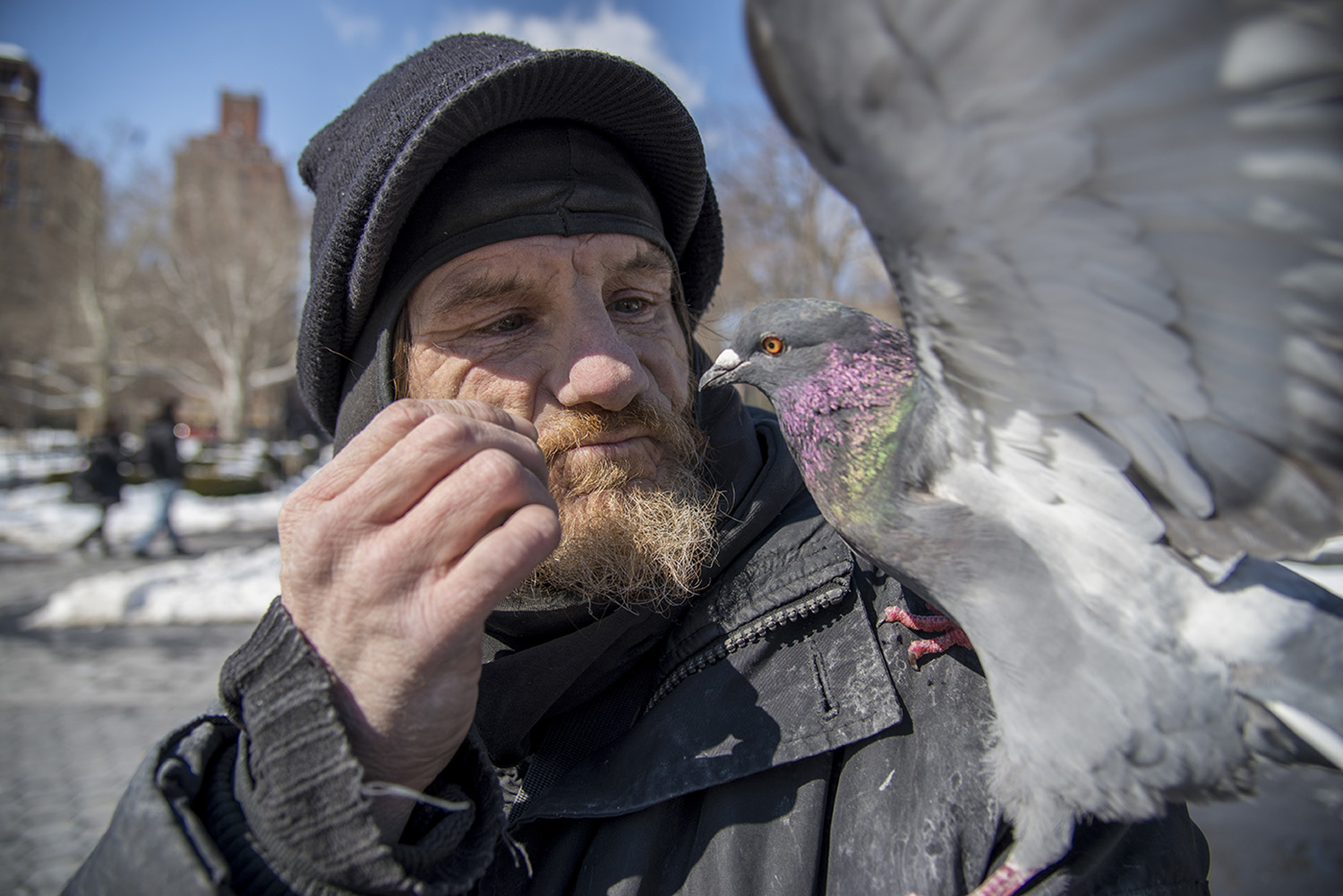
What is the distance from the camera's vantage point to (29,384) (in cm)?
3778

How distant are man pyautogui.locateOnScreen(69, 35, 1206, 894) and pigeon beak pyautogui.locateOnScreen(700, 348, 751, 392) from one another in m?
0.09

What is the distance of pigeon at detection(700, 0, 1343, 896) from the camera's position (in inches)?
41.9

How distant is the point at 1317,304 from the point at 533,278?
160cm

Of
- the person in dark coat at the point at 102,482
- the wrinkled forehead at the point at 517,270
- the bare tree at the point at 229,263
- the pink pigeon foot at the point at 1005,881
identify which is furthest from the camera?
the bare tree at the point at 229,263

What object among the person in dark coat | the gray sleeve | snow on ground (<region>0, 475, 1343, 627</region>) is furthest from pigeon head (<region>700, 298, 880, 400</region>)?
the person in dark coat

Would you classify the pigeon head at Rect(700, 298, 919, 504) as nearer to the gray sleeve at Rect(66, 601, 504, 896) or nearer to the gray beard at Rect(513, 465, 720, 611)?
the gray beard at Rect(513, 465, 720, 611)

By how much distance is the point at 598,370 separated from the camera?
1.81 m

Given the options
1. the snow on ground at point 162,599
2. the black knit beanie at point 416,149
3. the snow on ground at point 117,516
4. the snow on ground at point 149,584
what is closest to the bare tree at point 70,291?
the snow on ground at point 117,516

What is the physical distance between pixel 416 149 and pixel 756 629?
1396mm

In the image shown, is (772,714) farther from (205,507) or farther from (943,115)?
(205,507)

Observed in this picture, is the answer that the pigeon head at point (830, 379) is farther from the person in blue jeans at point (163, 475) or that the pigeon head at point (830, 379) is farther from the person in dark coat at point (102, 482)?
the person in dark coat at point (102, 482)

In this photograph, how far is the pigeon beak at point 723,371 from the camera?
223 centimetres

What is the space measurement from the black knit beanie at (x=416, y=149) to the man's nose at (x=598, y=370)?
31cm

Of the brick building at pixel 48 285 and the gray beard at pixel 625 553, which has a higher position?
the gray beard at pixel 625 553
